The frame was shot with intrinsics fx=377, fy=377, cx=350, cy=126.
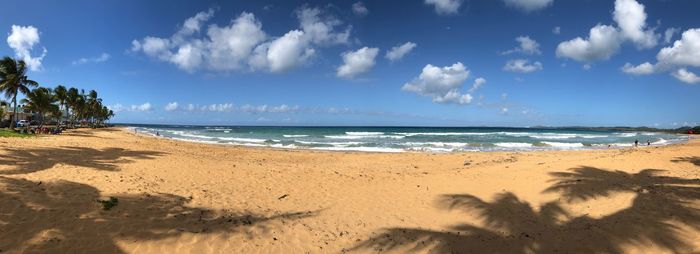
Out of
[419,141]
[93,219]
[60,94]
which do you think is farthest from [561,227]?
[60,94]

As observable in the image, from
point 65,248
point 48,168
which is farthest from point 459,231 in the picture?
point 48,168

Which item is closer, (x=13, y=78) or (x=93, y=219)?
(x=93, y=219)

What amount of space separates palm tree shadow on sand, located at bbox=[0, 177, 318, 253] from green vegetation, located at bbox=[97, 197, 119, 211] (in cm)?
8

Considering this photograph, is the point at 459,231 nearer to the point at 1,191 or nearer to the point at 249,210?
the point at 249,210

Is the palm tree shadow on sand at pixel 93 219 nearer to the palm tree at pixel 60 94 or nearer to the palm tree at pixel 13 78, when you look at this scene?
the palm tree at pixel 13 78

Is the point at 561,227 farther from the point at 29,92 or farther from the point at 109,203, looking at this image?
the point at 29,92

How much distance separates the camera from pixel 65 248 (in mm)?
5250

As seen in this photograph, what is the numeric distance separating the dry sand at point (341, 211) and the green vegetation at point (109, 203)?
0.10 m

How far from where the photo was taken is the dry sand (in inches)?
239

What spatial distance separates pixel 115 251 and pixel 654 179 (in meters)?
13.5

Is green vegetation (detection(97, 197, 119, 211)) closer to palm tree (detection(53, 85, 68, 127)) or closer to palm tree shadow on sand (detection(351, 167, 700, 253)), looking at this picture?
palm tree shadow on sand (detection(351, 167, 700, 253))

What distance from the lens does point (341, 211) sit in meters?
8.81

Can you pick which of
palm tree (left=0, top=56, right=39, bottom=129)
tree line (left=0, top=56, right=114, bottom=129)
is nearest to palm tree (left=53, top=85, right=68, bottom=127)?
tree line (left=0, top=56, right=114, bottom=129)

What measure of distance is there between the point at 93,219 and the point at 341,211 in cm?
484
